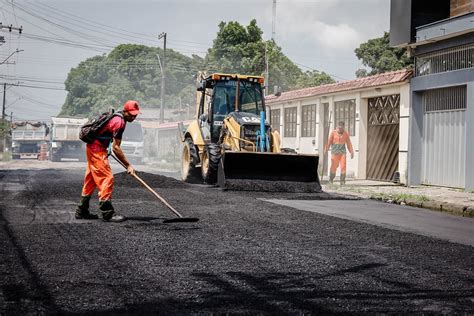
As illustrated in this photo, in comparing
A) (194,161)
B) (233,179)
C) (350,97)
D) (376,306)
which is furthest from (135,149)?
(376,306)

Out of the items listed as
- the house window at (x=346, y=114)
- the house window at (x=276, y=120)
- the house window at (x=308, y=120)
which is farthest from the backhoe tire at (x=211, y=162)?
the house window at (x=276, y=120)

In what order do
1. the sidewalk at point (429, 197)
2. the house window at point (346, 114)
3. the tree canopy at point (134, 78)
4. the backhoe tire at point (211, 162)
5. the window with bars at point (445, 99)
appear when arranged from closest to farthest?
the sidewalk at point (429, 197) → the backhoe tire at point (211, 162) → the window with bars at point (445, 99) → the house window at point (346, 114) → the tree canopy at point (134, 78)

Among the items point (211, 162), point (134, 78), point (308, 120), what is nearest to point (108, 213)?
point (211, 162)

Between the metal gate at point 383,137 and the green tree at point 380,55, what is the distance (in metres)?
16.0

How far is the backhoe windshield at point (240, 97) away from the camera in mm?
15562

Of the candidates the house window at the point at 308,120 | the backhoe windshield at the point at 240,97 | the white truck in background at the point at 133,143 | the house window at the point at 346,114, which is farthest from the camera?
the white truck in background at the point at 133,143

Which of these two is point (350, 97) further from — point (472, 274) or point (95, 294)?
point (95, 294)

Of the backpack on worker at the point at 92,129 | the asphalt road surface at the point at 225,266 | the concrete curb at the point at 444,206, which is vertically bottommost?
the asphalt road surface at the point at 225,266

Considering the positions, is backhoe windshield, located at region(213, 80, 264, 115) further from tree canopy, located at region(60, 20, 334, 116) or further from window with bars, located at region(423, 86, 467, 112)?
tree canopy, located at region(60, 20, 334, 116)

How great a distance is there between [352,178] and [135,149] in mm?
17767

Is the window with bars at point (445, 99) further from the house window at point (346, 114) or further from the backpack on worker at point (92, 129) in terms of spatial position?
the backpack on worker at point (92, 129)

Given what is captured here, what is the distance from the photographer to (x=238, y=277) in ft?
16.2

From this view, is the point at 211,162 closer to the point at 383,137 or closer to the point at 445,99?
the point at 445,99

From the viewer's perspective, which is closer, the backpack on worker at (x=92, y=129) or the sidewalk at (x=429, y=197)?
the backpack on worker at (x=92, y=129)
